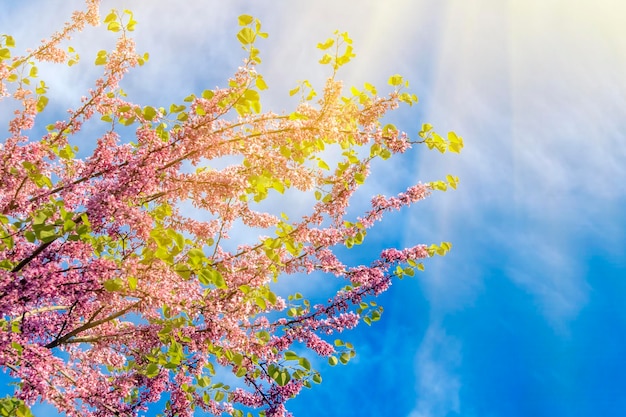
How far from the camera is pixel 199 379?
7910mm

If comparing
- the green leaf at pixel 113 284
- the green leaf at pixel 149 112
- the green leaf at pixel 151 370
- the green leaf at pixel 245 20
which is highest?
the green leaf at pixel 245 20

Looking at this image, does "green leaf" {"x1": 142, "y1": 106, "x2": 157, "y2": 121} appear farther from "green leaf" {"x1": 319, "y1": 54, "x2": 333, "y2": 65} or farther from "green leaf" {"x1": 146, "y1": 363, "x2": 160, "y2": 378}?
"green leaf" {"x1": 146, "y1": 363, "x2": 160, "y2": 378}

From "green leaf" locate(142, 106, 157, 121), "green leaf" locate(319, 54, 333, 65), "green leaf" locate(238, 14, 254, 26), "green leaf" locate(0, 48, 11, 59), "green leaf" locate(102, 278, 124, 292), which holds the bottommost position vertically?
"green leaf" locate(102, 278, 124, 292)

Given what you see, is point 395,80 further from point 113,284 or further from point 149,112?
point 113,284

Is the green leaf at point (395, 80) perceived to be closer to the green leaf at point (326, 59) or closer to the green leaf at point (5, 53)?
the green leaf at point (326, 59)

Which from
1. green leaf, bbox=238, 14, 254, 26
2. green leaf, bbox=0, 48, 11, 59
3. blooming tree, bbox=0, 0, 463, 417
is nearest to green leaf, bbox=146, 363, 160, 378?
blooming tree, bbox=0, 0, 463, 417

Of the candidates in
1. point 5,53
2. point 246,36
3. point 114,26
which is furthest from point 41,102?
point 246,36

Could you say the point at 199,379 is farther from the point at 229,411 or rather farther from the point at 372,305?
the point at 372,305

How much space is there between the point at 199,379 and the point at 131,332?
1698mm

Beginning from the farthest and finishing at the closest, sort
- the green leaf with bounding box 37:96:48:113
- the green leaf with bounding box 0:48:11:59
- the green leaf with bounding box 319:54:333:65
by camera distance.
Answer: the green leaf with bounding box 37:96:48:113 < the green leaf with bounding box 0:48:11:59 < the green leaf with bounding box 319:54:333:65

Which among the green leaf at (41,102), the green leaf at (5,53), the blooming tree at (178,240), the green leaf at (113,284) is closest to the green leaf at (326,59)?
the blooming tree at (178,240)

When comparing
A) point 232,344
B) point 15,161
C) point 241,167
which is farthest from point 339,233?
point 15,161

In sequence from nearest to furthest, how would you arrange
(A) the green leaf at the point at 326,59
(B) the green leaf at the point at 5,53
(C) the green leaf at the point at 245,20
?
(C) the green leaf at the point at 245,20 → (A) the green leaf at the point at 326,59 → (B) the green leaf at the point at 5,53

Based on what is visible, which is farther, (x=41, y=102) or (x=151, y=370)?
(x=41, y=102)
